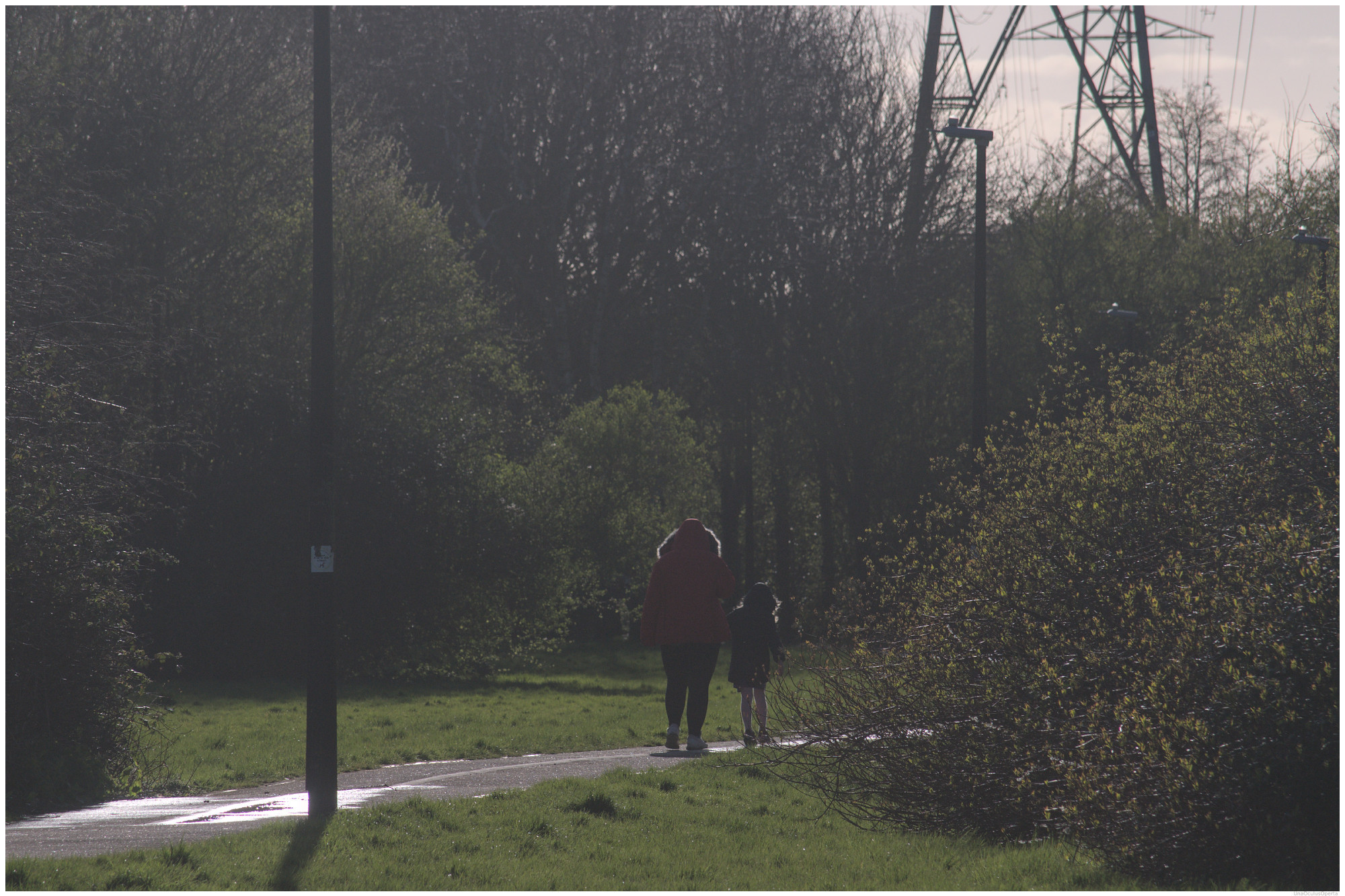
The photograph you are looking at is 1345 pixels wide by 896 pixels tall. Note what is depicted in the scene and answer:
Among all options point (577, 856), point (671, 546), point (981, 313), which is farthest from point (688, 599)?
point (981, 313)

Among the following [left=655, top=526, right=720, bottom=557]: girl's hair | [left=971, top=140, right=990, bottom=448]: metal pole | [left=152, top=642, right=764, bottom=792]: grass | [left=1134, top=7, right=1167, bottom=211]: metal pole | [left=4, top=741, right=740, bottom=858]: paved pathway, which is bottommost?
[left=152, top=642, right=764, bottom=792]: grass

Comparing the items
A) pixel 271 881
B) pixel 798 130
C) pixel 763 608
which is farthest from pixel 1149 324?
pixel 271 881

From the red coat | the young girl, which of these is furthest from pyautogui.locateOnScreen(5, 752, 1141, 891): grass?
the young girl

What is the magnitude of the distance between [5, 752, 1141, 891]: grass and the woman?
278cm

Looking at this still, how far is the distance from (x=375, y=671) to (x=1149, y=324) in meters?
17.9

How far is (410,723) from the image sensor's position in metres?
16.0

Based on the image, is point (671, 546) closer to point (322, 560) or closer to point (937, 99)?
point (322, 560)

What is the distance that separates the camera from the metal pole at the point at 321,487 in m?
8.79

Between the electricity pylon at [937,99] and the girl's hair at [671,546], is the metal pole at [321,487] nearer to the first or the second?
the girl's hair at [671,546]

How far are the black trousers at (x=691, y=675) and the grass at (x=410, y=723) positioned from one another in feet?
6.53

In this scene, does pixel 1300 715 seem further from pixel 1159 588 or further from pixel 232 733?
pixel 232 733

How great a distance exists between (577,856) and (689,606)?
4548mm

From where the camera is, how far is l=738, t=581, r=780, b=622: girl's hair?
12570 mm

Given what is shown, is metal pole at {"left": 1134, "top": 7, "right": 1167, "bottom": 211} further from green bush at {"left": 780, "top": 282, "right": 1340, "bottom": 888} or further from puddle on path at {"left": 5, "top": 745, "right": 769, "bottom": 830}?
puddle on path at {"left": 5, "top": 745, "right": 769, "bottom": 830}
